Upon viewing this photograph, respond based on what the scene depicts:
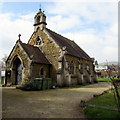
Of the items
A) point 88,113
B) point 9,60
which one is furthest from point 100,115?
point 9,60

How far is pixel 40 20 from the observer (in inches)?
959

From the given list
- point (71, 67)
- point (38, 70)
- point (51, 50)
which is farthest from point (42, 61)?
point (71, 67)

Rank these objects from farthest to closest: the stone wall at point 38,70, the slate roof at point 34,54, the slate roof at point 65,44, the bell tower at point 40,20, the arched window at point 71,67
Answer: the bell tower at point 40,20 → the slate roof at point 65,44 → the arched window at point 71,67 → the slate roof at point 34,54 → the stone wall at point 38,70

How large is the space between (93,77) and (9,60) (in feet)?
67.9

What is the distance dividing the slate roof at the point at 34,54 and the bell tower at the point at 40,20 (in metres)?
5.02

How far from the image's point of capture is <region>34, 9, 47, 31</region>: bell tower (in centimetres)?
2393

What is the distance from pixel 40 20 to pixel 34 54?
8.45 metres

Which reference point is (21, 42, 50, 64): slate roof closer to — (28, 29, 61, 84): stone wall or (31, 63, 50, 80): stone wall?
(31, 63, 50, 80): stone wall

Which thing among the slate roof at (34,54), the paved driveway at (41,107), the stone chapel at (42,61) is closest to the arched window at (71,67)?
the stone chapel at (42,61)

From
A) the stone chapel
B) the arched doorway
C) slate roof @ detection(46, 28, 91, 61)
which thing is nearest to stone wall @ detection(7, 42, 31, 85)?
the stone chapel

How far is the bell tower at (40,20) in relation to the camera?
2393cm

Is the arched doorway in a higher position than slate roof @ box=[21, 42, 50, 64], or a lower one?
lower

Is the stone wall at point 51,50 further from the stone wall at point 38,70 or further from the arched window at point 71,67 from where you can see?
the arched window at point 71,67

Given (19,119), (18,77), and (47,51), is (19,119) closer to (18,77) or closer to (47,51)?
(18,77)
